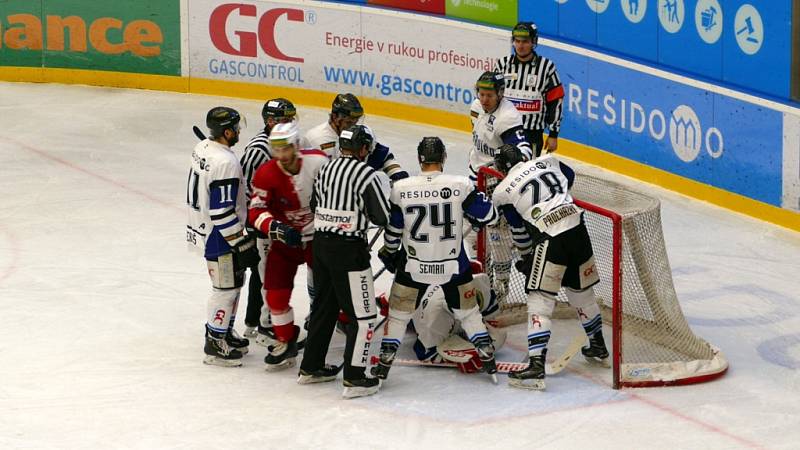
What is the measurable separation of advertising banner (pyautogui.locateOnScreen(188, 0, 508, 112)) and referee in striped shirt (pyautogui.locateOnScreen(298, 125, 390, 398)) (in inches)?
236

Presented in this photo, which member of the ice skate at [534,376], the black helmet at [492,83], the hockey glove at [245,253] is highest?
the black helmet at [492,83]

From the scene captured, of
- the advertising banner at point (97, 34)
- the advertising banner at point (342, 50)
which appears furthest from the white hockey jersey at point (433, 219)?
the advertising banner at point (97, 34)

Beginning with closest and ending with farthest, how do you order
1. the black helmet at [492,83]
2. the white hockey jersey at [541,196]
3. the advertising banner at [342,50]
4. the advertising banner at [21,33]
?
the white hockey jersey at [541,196]
the black helmet at [492,83]
the advertising banner at [342,50]
the advertising banner at [21,33]

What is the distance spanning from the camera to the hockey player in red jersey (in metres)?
7.71

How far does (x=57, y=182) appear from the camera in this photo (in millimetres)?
12328

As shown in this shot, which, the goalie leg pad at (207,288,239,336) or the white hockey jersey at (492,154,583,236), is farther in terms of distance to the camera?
the goalie leg pad at (207,288,239,336)

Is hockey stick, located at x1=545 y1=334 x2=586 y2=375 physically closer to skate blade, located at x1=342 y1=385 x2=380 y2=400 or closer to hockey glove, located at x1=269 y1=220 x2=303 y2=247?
skate blade, located at x1=342 y1=385 x2=380 y2=400

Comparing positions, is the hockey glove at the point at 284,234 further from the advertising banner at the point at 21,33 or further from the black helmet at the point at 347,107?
the advertising banner at the point at 21,33

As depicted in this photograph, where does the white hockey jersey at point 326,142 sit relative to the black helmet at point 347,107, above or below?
below

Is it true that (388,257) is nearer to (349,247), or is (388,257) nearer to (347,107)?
(349,247)

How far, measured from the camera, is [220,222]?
775 centimetres

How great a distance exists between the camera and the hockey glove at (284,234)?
7648 mm

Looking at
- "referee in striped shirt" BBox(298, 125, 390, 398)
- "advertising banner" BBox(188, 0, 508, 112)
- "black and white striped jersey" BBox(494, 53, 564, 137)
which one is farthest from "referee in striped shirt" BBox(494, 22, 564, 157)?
"referee in striped shirt" BBox(298, 125, 390, 398)

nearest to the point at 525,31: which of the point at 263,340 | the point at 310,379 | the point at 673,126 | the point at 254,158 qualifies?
the point at 673,126
